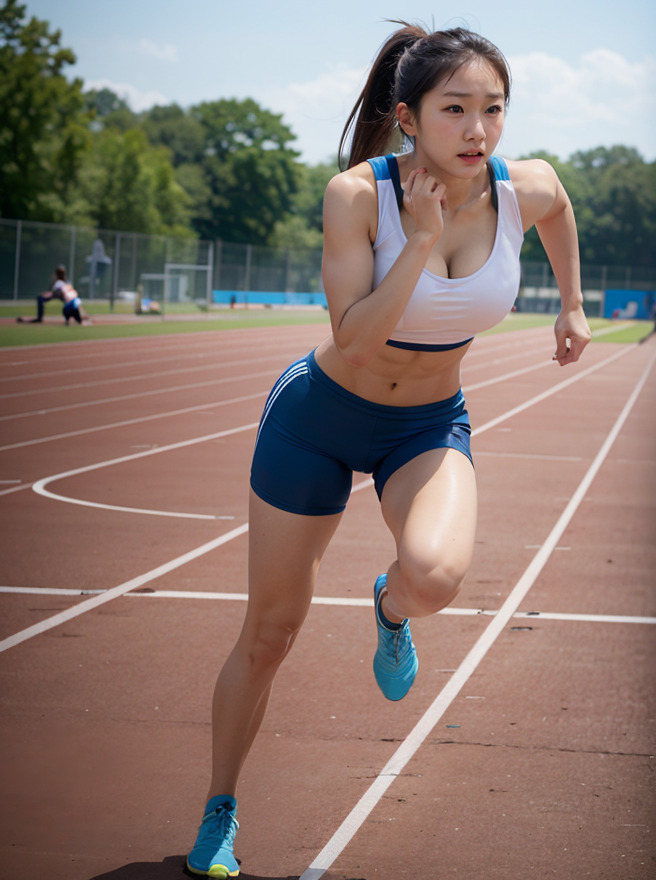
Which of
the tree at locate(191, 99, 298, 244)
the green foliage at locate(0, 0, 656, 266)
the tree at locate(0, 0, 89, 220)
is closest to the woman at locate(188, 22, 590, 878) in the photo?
the green foliage at locate(0, 0, 656, 266)

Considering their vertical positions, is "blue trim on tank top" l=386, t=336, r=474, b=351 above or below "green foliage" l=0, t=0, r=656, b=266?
below

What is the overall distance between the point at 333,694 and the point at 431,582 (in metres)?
1.96

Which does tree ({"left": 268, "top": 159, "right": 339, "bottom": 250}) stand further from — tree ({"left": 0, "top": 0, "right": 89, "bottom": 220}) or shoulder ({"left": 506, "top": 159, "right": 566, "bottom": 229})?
shoulder ({"left": 506, "top": 159, "right": 566, "bottom": 229})

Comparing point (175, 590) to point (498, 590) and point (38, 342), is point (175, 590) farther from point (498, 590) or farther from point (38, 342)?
point (38, 342)

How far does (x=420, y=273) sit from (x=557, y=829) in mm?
1692

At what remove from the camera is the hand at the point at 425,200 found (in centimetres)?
273

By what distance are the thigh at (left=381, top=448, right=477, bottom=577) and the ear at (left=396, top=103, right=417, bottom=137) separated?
83cm

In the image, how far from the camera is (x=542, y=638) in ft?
18.0

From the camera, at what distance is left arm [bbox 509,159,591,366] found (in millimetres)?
3246

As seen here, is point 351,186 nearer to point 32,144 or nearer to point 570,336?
point 570,336

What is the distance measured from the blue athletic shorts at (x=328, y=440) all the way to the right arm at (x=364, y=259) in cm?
25

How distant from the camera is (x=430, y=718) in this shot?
435cm

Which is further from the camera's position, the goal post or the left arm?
the goal post

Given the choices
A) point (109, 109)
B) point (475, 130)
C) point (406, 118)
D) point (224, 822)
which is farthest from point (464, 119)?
point (109, 109)
